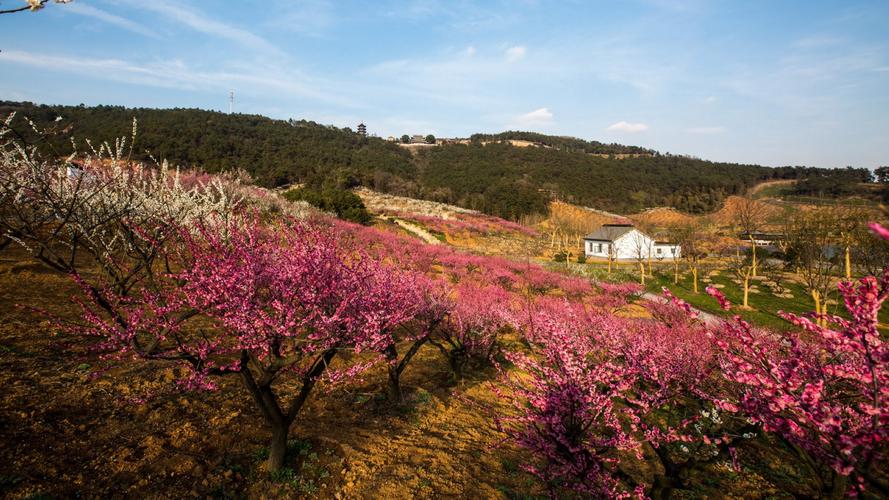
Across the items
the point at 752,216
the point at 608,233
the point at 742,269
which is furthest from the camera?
the point at 608,233

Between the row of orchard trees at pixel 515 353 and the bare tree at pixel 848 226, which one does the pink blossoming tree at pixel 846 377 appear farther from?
the bare tree at pixel 848 226

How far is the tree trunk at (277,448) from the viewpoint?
5.54 metres

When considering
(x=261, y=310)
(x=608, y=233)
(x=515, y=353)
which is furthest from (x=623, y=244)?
Result: (x=261, y=310)

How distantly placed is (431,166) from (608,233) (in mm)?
84280

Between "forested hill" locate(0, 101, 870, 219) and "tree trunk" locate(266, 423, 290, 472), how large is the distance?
5652 centimetres

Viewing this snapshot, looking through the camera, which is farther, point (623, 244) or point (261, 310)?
point (623, 244)

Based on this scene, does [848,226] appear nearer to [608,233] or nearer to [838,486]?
[838,486]

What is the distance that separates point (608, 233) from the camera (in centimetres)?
5200

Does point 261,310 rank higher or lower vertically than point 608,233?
higher

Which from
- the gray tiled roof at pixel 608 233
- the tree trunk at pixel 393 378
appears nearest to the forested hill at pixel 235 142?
the tree trunk at pixel 393 378

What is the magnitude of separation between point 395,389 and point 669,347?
7094 mm

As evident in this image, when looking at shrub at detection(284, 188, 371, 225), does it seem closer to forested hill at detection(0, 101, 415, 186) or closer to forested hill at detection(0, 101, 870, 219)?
forested hill at detection(0, 101, 415, 186)

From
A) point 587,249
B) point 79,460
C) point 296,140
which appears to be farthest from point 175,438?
point 296,140

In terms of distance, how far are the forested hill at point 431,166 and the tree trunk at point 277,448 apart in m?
56.5
